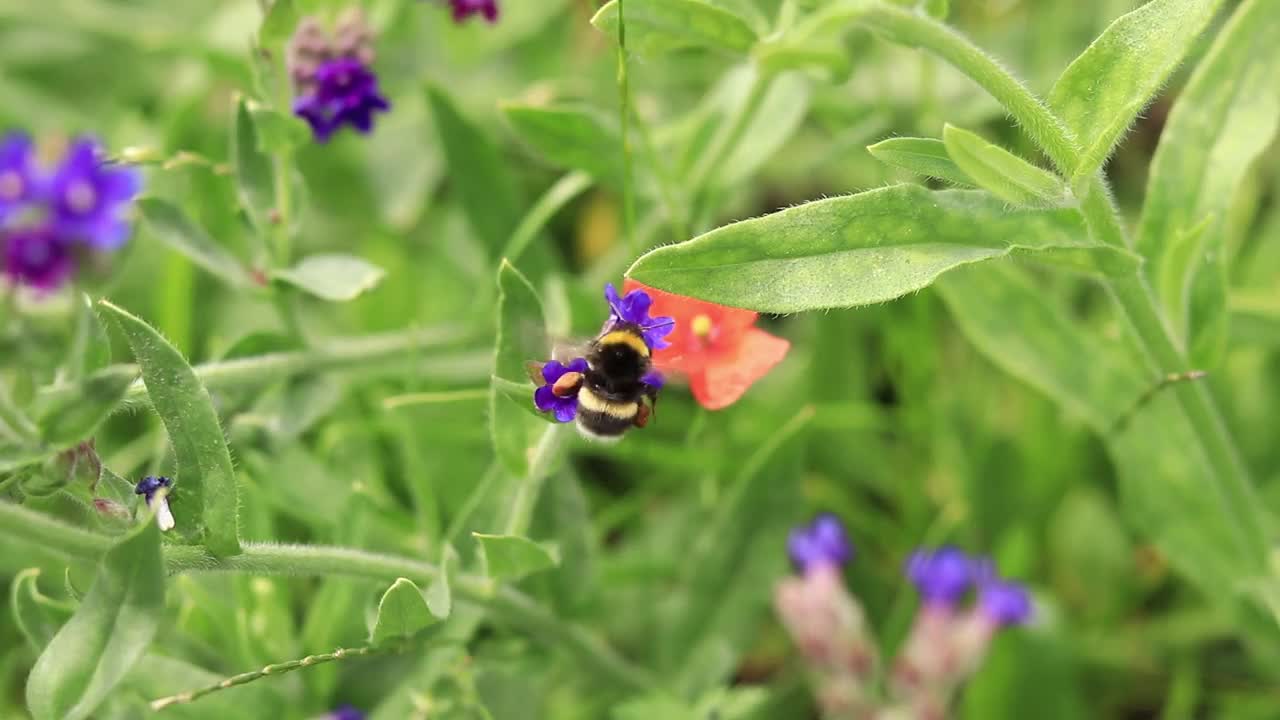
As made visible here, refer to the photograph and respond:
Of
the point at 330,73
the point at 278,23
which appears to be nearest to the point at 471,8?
the point at 330,73

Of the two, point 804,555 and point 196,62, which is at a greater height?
point 196,62

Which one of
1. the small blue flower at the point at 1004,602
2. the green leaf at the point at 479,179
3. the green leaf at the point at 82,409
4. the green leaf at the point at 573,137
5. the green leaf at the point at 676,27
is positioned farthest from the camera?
the green leaf at the point at 479,179

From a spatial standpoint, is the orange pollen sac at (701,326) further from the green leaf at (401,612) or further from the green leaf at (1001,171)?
the green leaf at (401,612)

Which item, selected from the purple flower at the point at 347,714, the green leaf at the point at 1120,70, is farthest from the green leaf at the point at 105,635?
the green leaf at the point at 1120,70

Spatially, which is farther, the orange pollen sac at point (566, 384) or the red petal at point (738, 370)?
the red petal at point (738, 370)

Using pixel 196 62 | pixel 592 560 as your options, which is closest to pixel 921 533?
pixel 592 560

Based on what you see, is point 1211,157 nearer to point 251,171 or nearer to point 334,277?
point 334,277

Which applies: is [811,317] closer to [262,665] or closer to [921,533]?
[921,533]
